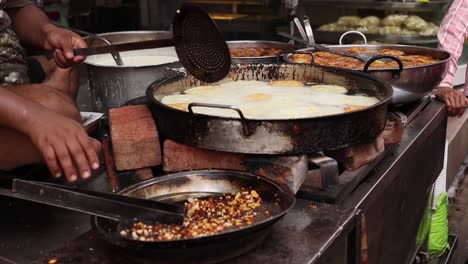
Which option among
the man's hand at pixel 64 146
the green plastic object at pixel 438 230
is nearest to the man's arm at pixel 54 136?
the man's hand at pixel 64 146

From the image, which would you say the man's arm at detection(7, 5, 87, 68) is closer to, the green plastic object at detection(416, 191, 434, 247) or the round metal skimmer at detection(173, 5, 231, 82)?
the round metal skimmer at detection(173, 5, 231, 82)

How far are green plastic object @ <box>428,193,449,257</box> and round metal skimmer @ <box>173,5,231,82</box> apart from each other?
7.29 feet

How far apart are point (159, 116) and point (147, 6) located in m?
5.06

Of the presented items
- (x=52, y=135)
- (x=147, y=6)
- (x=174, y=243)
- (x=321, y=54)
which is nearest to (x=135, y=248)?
(x=174, y=243)

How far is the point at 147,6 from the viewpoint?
6.77 metres

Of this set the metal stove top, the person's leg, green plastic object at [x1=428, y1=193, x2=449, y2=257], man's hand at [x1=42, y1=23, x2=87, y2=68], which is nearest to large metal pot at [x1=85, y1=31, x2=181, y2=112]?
man's hand at [x1=42, y1=23, x2=87, y2=68]

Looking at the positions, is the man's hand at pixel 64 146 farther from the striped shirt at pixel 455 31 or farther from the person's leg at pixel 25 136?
the striped shirt at pixel 455 31

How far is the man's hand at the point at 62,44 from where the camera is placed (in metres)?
2.08

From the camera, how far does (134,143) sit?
6.53ft

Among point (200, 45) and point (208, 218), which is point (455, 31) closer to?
point (200, 45)

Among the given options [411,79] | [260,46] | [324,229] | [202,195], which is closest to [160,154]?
[202,195]

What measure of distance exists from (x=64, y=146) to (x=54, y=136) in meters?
0.05

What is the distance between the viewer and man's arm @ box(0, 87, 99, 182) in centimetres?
160

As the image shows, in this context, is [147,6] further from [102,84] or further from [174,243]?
[174,243]
